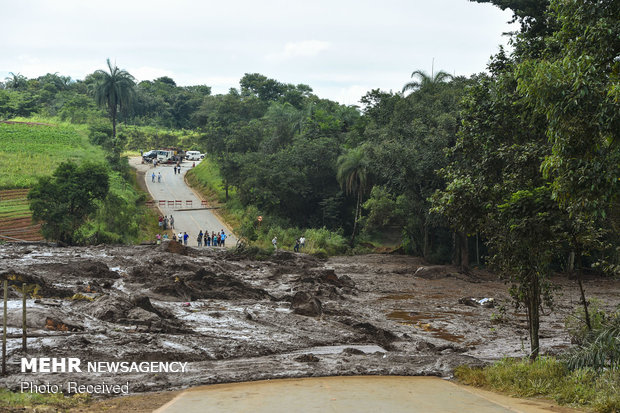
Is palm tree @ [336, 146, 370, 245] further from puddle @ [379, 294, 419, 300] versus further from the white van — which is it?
the white van

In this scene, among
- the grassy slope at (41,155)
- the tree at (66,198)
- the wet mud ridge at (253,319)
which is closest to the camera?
the wet mud ridge at (253,319)

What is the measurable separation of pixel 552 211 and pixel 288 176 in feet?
142

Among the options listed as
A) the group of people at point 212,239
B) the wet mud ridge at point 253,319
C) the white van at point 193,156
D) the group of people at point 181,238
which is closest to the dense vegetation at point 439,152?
the group of people at point 212,239

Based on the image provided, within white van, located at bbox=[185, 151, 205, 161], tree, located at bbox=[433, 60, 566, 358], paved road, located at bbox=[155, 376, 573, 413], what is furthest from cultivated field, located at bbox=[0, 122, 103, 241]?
paved road, located at bbox=[155, 376, 573, 413]

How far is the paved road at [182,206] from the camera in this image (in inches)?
2149

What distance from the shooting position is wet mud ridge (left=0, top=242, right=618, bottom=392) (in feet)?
49.8

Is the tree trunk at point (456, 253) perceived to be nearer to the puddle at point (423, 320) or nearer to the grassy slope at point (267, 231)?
the grassy slope at point (267, 231)

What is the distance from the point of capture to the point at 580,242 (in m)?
14.2

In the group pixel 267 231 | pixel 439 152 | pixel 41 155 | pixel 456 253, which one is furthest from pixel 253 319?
pixel 41 155

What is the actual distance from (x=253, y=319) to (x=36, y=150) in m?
57.5

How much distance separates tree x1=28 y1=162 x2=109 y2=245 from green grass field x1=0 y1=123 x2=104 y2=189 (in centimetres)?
1304

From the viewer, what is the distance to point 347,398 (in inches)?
477

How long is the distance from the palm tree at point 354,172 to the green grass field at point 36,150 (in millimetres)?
28017

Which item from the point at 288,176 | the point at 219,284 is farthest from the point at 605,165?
the point at 288,176
